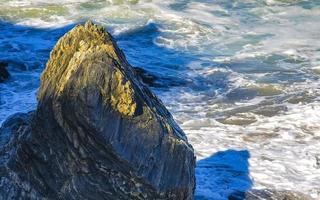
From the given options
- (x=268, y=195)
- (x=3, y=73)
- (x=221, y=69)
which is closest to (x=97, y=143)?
(x=268, y=195)

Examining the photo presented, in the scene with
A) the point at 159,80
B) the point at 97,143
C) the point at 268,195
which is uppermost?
the point at 97,143

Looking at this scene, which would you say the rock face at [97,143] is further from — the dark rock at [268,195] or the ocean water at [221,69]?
the ocean water at [221,69]

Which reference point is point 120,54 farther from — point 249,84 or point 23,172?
point 249,84

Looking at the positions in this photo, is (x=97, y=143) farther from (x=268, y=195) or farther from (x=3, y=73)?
(x=3, y=73)

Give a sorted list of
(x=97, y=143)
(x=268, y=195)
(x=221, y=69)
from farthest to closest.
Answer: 1. (x=221, y=69)
2. (x=268, y=195)
3. (x=97, y=143)

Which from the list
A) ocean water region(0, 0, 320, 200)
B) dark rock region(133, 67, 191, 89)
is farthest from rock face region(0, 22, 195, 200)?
dark rock region(133, 67, 191, 89)

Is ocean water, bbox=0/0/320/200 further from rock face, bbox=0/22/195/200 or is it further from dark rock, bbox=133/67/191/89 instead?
rock face, bbox=0/22/195/200

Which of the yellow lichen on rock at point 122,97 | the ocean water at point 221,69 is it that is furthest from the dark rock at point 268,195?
the yellow lichen on rock at point 122,97
